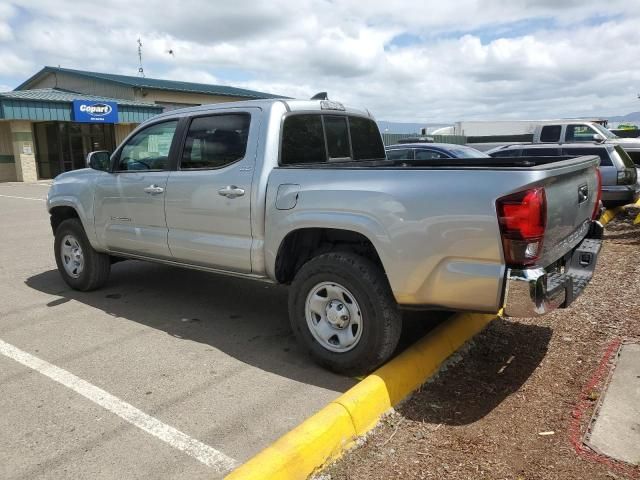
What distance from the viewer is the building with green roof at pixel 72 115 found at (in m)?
23.2

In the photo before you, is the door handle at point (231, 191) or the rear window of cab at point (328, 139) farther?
the rear window of cab at point (328, 139)

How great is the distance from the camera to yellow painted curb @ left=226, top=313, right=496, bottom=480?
2627 mm

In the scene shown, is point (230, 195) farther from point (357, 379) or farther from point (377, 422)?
point (377, 422)

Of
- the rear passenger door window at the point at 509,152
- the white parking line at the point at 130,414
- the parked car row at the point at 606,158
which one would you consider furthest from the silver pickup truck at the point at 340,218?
the rear passenger door window at the point at 509,152

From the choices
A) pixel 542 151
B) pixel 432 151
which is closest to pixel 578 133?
pixel 542 151

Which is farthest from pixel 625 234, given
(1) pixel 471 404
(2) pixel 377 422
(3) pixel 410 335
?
(2) pixel 377 422

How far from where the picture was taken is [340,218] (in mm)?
3600

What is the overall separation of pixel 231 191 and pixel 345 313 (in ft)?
4.40

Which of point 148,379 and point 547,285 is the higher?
point 547,285

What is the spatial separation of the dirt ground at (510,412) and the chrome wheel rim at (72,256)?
13.8ft

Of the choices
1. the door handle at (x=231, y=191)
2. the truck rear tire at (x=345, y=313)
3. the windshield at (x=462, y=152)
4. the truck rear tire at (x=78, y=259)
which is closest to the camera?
the truck rear tire at (x=345, y=313)

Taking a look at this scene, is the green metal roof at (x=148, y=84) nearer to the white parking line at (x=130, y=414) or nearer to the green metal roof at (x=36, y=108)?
the green metal roof at (x=36, y=108)

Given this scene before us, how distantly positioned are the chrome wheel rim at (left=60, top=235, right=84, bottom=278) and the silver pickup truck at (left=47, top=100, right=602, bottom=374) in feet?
1.44

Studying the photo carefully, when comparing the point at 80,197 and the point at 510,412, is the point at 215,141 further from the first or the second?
the point at 510,412
